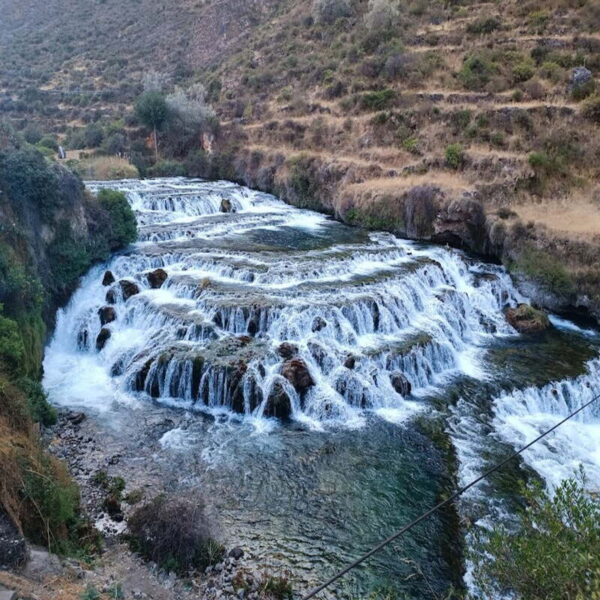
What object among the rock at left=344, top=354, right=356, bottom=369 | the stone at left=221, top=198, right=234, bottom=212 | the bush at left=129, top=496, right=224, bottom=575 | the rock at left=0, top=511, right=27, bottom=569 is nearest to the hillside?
the stone at left=221, top=198, right=234, bottom=212

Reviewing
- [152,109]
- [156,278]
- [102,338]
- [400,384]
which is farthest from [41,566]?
[152,109]

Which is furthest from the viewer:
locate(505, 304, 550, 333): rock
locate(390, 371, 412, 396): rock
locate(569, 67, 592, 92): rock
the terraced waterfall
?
locate(569, 67, 592, 92): rock

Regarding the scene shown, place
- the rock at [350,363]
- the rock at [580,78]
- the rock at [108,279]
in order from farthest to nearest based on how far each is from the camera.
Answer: the rock at [580,78] → the rock at [108,279] → the rock at [350,363]

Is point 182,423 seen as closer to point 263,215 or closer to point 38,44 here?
point 263,215

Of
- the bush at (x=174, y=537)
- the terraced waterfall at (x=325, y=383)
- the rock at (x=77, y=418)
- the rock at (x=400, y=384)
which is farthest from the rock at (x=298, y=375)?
the rock at (x=77, y=418)

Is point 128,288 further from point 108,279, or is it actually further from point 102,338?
point 102,338

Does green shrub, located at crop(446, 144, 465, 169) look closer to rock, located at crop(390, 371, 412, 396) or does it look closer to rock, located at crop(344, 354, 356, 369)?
rock, located at crop(390, 371, 412, 396)

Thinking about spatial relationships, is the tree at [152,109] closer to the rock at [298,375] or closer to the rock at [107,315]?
the rock at [107,315]
